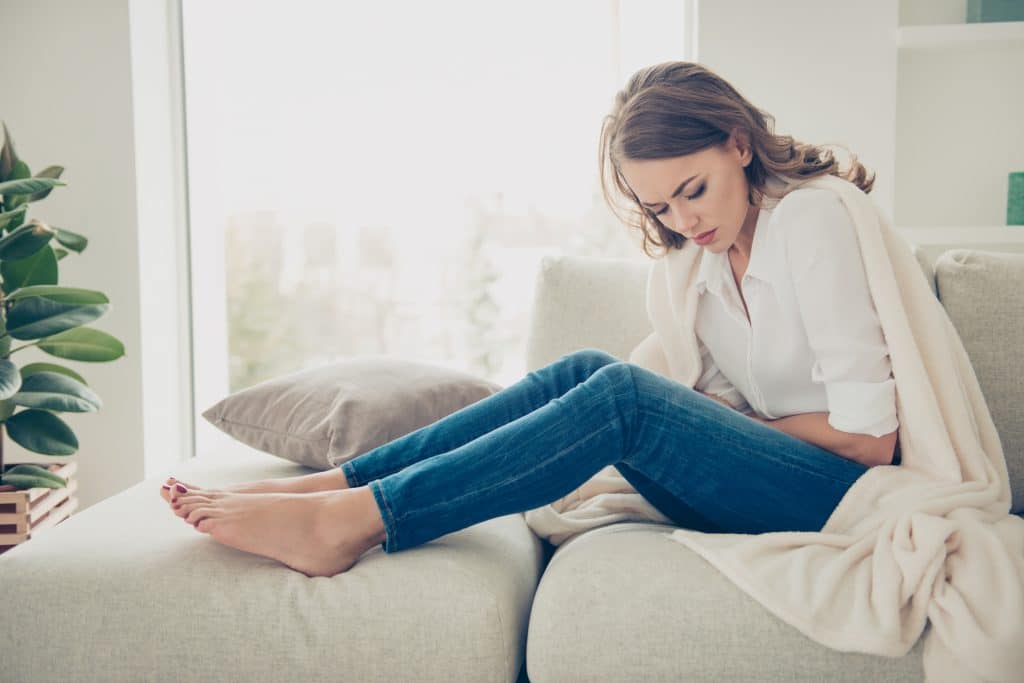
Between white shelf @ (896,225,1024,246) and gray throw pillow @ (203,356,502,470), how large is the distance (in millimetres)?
1369

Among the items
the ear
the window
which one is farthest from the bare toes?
the window

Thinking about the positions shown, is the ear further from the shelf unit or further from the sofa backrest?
the shelf unit

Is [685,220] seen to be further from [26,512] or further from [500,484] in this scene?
[26,512]

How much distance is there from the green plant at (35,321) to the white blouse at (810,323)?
151cm

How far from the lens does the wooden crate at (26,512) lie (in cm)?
195

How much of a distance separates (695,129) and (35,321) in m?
1.58

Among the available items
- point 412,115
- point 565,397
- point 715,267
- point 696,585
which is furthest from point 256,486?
point 412,115

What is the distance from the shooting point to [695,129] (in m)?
1.43

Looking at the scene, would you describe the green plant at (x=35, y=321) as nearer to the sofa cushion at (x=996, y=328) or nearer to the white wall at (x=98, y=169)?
the white wall at (x=98, y=169)

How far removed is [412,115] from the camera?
346 cm

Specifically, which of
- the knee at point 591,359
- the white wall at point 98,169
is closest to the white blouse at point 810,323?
the knee at point 591,359

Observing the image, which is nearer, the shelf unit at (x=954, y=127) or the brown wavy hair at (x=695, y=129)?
the brown wavy hair at (x=695, y=129)

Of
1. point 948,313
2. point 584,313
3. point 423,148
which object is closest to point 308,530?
point 584,313

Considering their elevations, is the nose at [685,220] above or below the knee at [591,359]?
above
